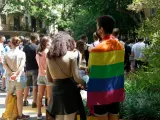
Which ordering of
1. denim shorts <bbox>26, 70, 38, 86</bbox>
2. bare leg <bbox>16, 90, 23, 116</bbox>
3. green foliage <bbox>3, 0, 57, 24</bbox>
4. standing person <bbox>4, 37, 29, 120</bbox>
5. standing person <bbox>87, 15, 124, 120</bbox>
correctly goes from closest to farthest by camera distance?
standing person <bbox>87, 15, 124, 120</bbox> < standing person <bbox>4, 37, 29, 120</bbox> < bare leg <bbox>16, 90, 23, 116</bbox> < denim shorts <bbox>26, 70, 38, 86</bbox> < green foliage <bbox>3, 0, 57, 24</bbox>

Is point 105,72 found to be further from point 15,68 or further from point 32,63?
point 32,63

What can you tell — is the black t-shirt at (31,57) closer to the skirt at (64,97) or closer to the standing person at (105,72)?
the skirt at (64,97)

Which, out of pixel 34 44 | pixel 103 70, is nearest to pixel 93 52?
pixel 103 70

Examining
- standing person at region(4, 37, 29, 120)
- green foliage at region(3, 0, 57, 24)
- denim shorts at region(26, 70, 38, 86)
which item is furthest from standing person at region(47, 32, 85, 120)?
green foliage at region(3, 0, 57, 24)

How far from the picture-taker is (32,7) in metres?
41.7

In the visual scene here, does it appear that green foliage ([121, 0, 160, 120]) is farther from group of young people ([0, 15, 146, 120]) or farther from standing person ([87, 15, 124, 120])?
standing person ([87, 15, 124, 120])

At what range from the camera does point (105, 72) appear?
15.9 feet

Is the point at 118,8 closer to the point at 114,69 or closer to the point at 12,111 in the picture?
the point at 12,111

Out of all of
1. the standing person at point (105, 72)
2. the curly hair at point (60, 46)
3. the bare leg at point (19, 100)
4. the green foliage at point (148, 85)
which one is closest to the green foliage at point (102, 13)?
the green foliage at point (148, 85)

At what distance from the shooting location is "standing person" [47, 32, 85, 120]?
16.5ft

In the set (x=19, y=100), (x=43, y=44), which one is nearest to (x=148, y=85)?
(x=43, y=44)

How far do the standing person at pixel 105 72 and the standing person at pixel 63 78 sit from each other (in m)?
0.27

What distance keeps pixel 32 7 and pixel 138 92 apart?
35.4m

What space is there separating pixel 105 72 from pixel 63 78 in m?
0.61
